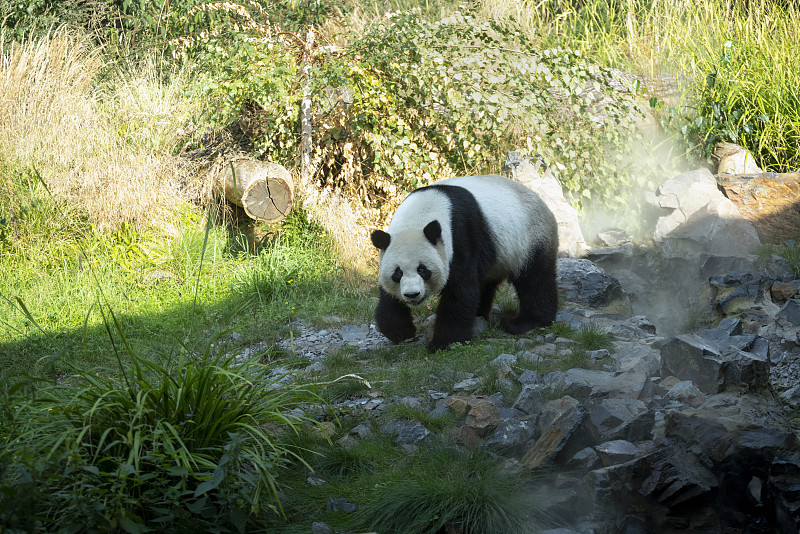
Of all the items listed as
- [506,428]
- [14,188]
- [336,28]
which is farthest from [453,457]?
[336,28]

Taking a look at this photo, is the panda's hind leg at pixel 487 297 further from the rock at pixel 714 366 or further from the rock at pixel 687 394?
the rock at pixel 687 394

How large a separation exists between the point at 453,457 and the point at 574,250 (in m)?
4.82

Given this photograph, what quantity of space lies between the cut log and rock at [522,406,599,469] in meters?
4.92

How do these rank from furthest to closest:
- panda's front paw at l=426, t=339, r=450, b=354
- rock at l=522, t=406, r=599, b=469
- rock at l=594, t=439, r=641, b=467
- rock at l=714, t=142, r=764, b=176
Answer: rock at l=714, t=142, r=764, b=176
panda's front paw at l=426, t=339, r=450, b=354
rock at l=522, t=406, r=599, b=469
rock at l=594, t=439, r=641, b=467

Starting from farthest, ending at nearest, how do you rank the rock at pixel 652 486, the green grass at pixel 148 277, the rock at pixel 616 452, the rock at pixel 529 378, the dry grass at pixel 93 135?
1. the dry grass at pixel 93 135
2. the green grass at pixel 148 277
3. the rock at pixel 529 378
4. the rock at pixel 616 452
5. the rock at pixel 652 486

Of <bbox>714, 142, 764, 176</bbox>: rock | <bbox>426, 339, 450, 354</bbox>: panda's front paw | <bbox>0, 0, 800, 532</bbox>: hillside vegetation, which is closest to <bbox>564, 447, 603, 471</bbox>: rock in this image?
<bbox>426, 339, 450, 354</bbox>: panda's front paw

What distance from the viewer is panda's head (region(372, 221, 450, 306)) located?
16.8 ft

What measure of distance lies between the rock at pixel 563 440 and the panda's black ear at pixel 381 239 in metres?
2.16

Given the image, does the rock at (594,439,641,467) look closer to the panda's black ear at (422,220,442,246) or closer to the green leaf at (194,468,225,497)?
the green leaf at (194,468,225,497)

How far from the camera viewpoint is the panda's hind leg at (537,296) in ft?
19.7

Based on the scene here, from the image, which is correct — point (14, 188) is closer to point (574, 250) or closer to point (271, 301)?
point (271, 301)

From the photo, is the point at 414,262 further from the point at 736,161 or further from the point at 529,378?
the point at 736,161

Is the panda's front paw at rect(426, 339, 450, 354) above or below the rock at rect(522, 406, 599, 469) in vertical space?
below

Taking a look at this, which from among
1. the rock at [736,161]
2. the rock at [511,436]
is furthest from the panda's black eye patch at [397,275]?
the rock at [736,161]
